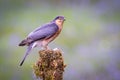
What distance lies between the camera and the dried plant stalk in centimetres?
507

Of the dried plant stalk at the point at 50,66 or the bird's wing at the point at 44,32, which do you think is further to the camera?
the bird's wing at the point at 44,32

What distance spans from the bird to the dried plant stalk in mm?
552

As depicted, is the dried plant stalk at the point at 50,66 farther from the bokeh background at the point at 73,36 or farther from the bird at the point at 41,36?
the bokeh background at the point at 73,36

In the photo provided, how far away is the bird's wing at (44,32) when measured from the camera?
5.82 metres

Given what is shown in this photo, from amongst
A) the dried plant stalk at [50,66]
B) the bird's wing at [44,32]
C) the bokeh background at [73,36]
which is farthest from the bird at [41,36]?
the bokeh background at [73,36]

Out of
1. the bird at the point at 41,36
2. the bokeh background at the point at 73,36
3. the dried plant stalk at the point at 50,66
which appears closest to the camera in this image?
the dried plant stalk at the point at 50,66

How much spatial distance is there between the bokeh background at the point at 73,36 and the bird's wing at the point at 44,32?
4577mm

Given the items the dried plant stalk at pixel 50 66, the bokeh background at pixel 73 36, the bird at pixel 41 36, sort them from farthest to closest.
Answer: the bokeh background at pixel 73 36, the bird at pixel 41 36, the dried plant stalk at pixel 50 66

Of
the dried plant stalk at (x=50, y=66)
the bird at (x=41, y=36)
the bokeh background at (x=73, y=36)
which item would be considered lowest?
the dried plant stalk at (x=50, y=66)

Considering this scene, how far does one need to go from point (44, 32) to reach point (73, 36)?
6756mm

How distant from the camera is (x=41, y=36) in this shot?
5.97 meters

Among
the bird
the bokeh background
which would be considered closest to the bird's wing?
the bird

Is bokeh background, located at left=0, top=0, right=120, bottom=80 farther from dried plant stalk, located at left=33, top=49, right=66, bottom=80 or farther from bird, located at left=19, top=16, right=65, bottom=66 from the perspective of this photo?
dried plant stalk, located at left=33, top=49, right=66, bottom=80

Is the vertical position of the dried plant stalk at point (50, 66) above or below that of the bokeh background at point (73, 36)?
below
